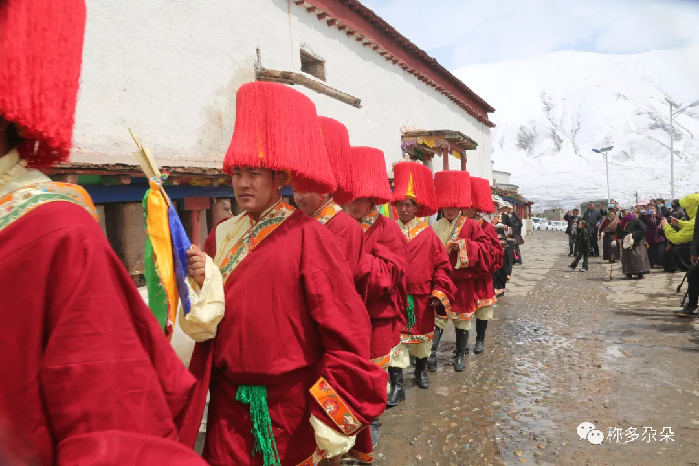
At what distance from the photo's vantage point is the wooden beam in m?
8.72

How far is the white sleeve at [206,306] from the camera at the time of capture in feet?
6.65

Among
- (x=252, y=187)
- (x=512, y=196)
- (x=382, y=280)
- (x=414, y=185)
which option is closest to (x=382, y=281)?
(x=382, y=280)

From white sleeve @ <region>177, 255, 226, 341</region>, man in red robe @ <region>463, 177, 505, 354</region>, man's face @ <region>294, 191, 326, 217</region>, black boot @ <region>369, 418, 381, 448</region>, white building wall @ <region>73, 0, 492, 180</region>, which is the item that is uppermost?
white building wall @ <region>73, 0, 492, 180</region>

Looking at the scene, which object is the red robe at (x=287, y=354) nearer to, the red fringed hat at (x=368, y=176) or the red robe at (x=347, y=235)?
the red robe at (x=347, y=235)

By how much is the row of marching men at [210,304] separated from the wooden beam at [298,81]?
445 cm

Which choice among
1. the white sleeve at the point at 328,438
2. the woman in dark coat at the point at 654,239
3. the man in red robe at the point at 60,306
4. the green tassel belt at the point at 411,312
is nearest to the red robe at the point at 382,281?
the green tassel belt at the point at 411,312

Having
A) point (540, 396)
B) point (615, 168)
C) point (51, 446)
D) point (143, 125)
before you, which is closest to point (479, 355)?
point (540, 396)

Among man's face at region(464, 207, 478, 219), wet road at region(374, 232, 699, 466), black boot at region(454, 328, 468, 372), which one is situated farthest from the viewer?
man's face at region(464, 207, 478, 219)

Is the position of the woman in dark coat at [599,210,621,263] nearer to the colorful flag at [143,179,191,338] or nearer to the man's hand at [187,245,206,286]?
the man's hand at [187,245,206,286]

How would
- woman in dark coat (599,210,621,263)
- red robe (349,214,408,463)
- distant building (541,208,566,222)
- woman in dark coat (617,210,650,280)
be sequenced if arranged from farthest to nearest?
1. distant building (541,208,566,222)
2. woman in dark coat (599,210,621,263)
3. woman in dark coat (617,210,650,280)
4. red robe (349,214,408,463)

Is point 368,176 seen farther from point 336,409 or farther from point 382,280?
point 336,409

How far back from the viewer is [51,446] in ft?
3.29

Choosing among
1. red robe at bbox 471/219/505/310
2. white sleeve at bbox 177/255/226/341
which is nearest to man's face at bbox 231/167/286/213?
white sleeve at bbox 177/255/226/341

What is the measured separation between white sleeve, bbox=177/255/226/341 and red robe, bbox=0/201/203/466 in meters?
0.93
